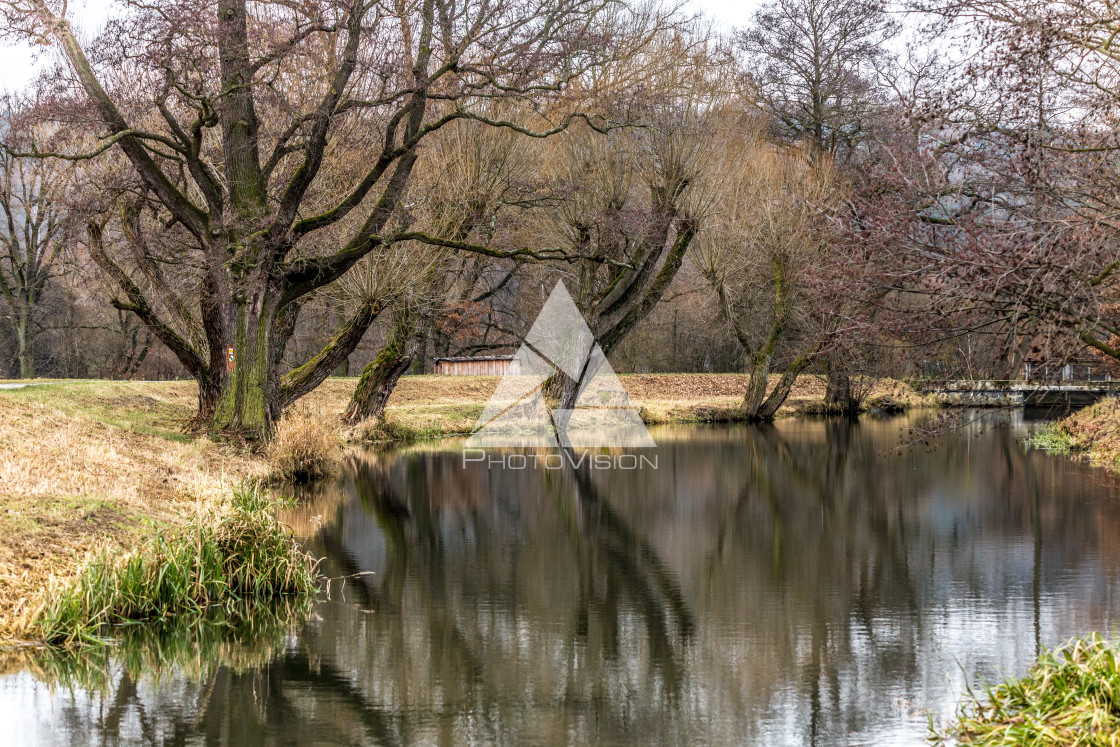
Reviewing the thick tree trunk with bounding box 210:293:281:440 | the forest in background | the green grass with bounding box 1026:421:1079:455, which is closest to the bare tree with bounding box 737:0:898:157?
the forest in background

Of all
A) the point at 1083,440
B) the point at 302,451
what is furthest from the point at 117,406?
the point at 1083,440

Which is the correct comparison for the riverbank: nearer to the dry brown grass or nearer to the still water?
the dry brown grass

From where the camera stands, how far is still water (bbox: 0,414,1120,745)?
6.40m

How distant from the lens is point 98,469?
42.3ft

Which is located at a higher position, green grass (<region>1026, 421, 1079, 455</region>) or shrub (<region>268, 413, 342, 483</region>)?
shrub (<region>268, 413, 342, 483</region>)

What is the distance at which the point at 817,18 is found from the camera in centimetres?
3550

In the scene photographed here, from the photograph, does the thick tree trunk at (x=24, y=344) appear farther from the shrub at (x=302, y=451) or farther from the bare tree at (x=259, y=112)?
the shrub at (x=302, y=451)

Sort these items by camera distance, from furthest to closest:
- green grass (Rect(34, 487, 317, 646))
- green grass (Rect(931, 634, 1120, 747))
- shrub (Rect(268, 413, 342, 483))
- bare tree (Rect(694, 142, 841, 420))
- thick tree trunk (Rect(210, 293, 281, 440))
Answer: bare tree (Rect(694, 142, 841, 420)), thick tree trunk (Rect(210, 293, 281, 440)), shrub (Rect(268, 413, 342, 483)), green grass (Rect(34, 487, 317, 646)), green grass (Rect(931, 634, 1120, 747))

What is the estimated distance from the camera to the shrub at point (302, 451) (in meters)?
17.4

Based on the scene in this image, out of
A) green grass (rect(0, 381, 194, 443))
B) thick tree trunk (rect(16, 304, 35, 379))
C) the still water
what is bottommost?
the still water

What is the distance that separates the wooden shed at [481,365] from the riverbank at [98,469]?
10.8 metres

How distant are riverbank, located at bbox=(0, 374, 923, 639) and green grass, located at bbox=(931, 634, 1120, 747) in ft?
9.42

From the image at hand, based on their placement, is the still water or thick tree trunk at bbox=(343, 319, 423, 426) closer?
the still water

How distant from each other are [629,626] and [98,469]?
7639mm
